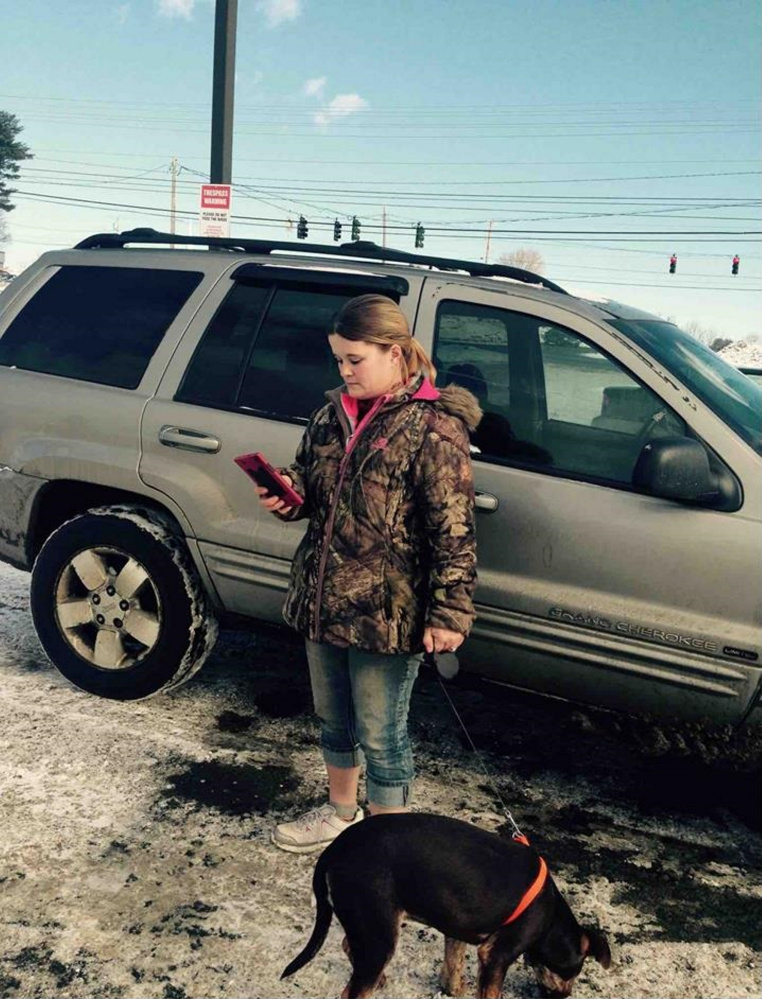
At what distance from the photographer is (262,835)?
275cm

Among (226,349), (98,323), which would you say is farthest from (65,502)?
(226,349)

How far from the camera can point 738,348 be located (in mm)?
51844

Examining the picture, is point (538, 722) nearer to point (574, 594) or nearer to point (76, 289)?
point (574, 594)

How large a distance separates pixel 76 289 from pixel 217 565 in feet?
4.69

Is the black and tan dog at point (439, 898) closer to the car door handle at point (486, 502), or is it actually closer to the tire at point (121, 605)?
the car door handle at point (486, 502)

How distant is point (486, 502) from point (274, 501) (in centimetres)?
76

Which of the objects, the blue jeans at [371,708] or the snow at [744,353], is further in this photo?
the snow at [744,353]

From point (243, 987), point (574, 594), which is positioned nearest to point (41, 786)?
point (243, 987)

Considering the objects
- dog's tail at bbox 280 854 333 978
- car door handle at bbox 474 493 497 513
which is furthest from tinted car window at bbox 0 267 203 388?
dog's tail at bbox 280 854 333 978

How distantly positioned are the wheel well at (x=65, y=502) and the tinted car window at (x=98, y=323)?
450 millimetres

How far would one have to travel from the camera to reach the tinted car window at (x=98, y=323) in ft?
11.5

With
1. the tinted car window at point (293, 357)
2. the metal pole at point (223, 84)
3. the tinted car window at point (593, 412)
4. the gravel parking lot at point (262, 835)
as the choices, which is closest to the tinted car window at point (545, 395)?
the tinted car window at point (593, 412)

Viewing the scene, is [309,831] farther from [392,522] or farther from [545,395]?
[545,395]

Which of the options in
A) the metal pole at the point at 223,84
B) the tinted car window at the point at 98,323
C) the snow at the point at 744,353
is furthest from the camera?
the snow at the point at 744,353
